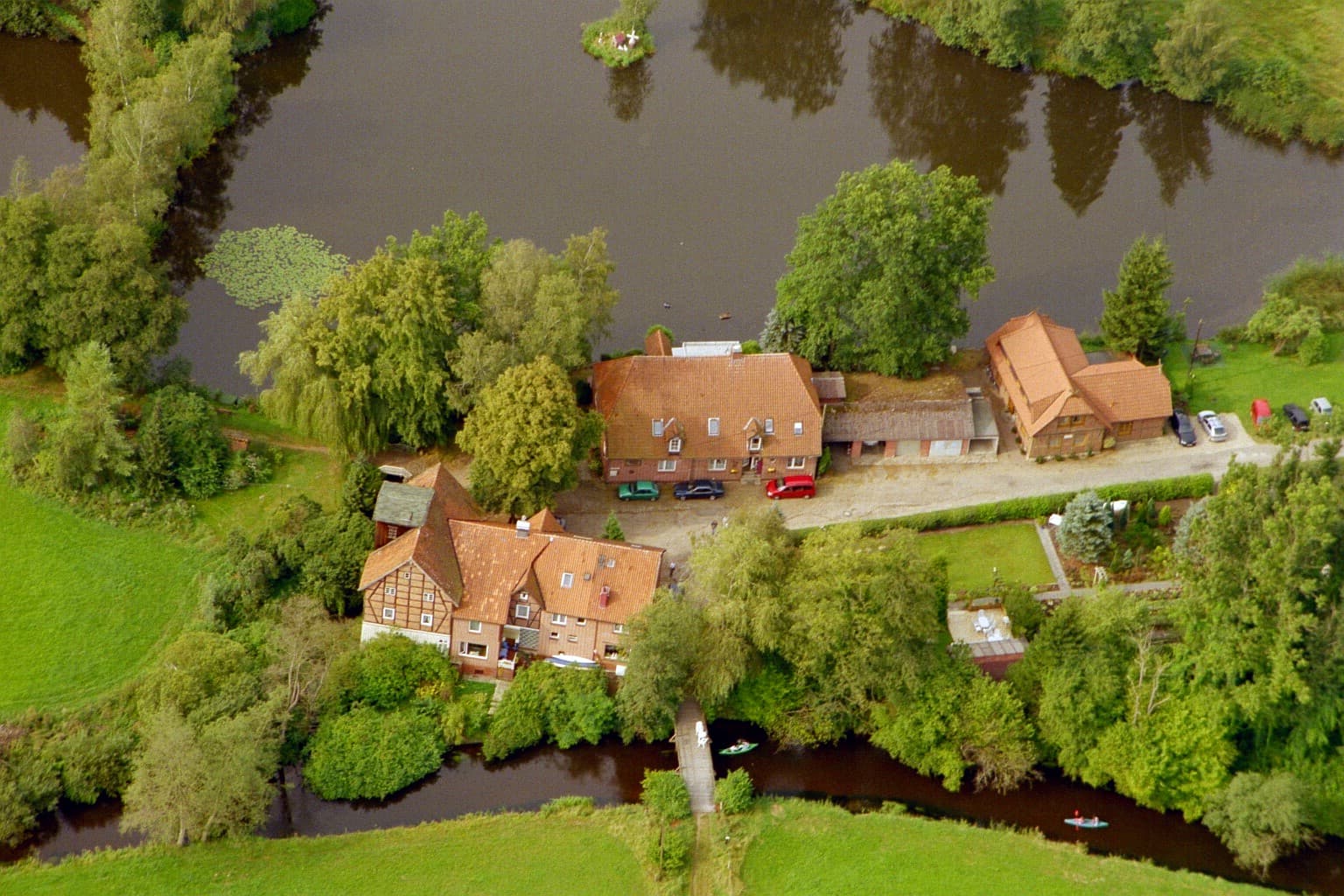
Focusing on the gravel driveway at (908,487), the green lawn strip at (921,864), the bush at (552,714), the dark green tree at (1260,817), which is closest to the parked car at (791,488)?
the gravel driveway at (908,487)

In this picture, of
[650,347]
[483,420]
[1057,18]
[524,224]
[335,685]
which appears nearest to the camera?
[335,685]

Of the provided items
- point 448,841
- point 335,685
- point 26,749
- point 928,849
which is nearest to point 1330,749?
point 928,849

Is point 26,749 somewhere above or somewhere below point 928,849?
above

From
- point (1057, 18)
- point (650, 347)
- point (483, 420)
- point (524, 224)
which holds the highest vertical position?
point (1057, 18)

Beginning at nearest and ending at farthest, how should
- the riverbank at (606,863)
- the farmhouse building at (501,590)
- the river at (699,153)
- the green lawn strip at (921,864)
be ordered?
1. the riverbank at (606,863)
2. the green lawn strip at (921,864)
3. the farmhouse building at (501,590)
4. the river at (699,153)

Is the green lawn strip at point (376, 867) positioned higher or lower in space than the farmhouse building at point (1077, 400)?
lower

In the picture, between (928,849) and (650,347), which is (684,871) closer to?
(928,849)

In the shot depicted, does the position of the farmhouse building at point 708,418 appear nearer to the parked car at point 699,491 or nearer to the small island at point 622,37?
the parked car at point 699,491

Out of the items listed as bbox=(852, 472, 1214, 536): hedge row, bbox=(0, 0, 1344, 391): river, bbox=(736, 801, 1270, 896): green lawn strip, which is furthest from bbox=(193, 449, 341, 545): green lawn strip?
bbox=(736, 801, 1270, 896): green lawn strip
